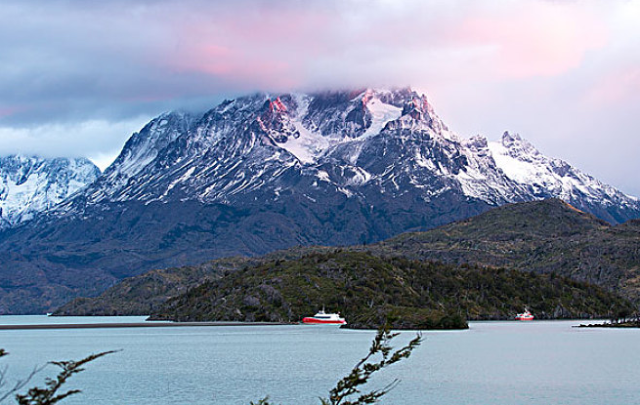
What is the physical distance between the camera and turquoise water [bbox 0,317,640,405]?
9675 cm

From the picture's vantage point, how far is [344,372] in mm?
122188

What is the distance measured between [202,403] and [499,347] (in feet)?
297

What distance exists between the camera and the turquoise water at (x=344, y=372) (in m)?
96.8

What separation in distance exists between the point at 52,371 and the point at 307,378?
45471mm

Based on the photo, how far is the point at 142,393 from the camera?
103 metres

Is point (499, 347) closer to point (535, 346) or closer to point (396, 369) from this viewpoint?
point (535, 346)

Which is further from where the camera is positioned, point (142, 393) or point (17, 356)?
point (17, 356)

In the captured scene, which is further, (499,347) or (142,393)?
(499,347)

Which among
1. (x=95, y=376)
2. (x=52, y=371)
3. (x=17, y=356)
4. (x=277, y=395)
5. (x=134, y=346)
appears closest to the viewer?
(x=277, y=395)

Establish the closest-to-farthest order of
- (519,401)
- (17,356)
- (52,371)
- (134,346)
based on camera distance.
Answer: (519,401) < (52,371) < (17,356) < (134,346)

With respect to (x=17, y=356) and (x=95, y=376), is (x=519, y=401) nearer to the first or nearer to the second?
(x=95, y=376)

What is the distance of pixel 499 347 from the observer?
557 ft

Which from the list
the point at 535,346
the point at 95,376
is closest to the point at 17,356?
the point at 95,376

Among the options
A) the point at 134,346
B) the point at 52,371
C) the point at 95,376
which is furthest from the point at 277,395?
the point at 134,346
